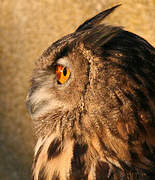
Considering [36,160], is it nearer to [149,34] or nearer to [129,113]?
[129,113]

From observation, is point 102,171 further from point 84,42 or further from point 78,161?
point 84,42

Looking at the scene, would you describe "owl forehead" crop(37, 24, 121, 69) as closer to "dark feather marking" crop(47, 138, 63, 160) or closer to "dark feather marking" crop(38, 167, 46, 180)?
"dark feather marking" crop(47, 138, 63, 160)

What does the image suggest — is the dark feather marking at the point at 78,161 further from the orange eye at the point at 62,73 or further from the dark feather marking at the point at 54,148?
the orange eye at the point at 62,73

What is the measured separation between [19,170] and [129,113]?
2313 mm

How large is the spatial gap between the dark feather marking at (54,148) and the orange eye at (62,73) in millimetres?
224

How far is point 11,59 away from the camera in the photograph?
3.22m

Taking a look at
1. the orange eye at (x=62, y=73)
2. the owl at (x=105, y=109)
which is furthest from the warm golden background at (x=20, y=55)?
the owl at (x=105, y=109)

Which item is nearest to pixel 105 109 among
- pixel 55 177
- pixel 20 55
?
pixel 55 177

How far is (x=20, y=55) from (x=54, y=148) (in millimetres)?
2004

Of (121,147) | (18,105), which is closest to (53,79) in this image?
(121,147)

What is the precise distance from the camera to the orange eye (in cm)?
129

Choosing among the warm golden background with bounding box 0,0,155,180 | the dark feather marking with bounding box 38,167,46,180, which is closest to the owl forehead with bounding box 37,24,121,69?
the dark feather marking with bounding box 38,167,46,180

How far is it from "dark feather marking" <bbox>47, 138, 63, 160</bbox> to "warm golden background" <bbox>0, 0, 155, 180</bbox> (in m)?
1.75

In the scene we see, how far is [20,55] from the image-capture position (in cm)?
319
